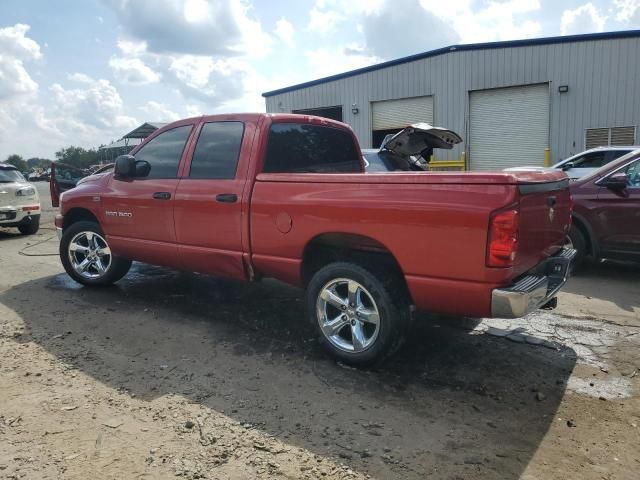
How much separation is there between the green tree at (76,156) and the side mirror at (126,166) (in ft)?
232

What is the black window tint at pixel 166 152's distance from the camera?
4969 millimetres

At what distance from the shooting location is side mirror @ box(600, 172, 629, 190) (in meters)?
6.19

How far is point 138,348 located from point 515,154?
15861mm

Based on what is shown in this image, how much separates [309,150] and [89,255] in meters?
2.96

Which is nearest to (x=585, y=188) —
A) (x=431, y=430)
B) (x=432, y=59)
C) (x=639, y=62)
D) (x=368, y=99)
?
(x=431, y=430)

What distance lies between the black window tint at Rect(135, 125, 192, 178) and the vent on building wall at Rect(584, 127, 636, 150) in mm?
14682

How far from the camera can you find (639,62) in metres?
14.8

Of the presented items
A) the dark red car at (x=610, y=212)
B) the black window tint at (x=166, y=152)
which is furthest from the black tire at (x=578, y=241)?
the black window tint at (x=166, y=152)

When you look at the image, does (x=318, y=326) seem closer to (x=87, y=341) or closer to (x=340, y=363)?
(x=340, y=363)

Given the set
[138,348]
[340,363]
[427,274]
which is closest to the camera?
[427,274]

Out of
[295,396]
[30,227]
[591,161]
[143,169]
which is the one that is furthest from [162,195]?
[591,161]

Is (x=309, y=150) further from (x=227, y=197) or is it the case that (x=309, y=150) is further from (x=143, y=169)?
(x=143, y=169)

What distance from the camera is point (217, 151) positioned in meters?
4.63

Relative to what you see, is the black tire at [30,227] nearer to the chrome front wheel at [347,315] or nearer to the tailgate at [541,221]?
the chrome front wheel at [347,315]
